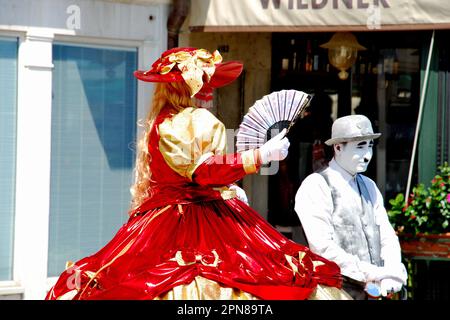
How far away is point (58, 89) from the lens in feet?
28.6

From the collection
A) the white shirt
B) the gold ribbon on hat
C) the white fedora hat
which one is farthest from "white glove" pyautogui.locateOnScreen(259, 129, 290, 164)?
the white fedora hat

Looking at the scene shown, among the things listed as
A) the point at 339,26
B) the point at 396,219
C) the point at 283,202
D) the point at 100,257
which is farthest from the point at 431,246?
the point at 100,257

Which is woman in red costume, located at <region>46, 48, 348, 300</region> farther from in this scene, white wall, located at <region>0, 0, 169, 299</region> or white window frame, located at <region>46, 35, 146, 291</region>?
white window frame, located at <region>46, 35, 146, 291</region>

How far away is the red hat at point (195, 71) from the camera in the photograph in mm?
5723

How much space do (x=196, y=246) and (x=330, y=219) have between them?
3.61 ft

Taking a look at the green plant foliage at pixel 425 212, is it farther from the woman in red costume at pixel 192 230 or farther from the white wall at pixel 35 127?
the white wall at pixel 35 127

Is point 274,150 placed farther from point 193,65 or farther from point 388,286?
point 388,286

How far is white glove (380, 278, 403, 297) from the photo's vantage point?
6.06 metres

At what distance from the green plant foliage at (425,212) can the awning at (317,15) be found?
1.33 m

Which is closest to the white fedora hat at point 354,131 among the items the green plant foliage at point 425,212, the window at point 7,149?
the green plant foliage at point 425,212

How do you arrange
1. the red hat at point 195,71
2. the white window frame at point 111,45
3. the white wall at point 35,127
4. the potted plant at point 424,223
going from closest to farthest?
the red hat at point 195,71, the potted plant at point 424,223, the white wall at point 35,127, the white window frame at point 111,45

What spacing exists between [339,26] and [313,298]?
12.3ft

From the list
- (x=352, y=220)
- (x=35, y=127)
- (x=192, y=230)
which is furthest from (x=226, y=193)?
(x=35, y=127)
